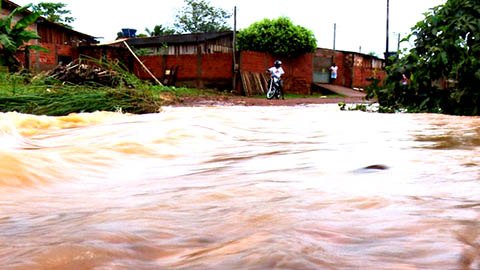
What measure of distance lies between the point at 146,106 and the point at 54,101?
1.09 m

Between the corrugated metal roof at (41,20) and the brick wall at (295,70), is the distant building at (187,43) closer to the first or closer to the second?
the corrugated metal roof at (41,20)

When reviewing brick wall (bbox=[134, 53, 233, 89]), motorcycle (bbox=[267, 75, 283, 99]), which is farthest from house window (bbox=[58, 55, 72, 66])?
motorcycle (bbox=[267, 75, 283, 99])

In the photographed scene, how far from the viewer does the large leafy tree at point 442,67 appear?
6.14 meters

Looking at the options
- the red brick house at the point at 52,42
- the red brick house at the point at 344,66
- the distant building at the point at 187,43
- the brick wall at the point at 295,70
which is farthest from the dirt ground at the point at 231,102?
the red brick house at the point at 344,66

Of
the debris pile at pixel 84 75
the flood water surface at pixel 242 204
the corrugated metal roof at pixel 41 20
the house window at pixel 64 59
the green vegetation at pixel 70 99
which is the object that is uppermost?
the corrugated metal roof at pixel 41 20

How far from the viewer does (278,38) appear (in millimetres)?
21109

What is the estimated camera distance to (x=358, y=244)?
1046 mm

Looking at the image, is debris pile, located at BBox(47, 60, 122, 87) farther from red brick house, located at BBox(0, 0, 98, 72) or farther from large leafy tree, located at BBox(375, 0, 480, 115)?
red brick house, located at BBox(0, 0, 98, 72)

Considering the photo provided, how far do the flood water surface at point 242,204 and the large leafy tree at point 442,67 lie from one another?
3090 mm

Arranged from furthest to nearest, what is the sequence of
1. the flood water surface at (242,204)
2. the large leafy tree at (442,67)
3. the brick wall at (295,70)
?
the brick wall at (295,70) → the large leafy tree at (442,67) → the flood water surface at (242,204)

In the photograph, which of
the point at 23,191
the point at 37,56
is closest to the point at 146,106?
the point at 23,191

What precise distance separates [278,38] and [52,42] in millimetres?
8968

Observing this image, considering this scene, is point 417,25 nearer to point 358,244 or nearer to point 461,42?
point 461,42

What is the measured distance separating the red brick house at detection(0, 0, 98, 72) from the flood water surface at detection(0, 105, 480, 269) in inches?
627
